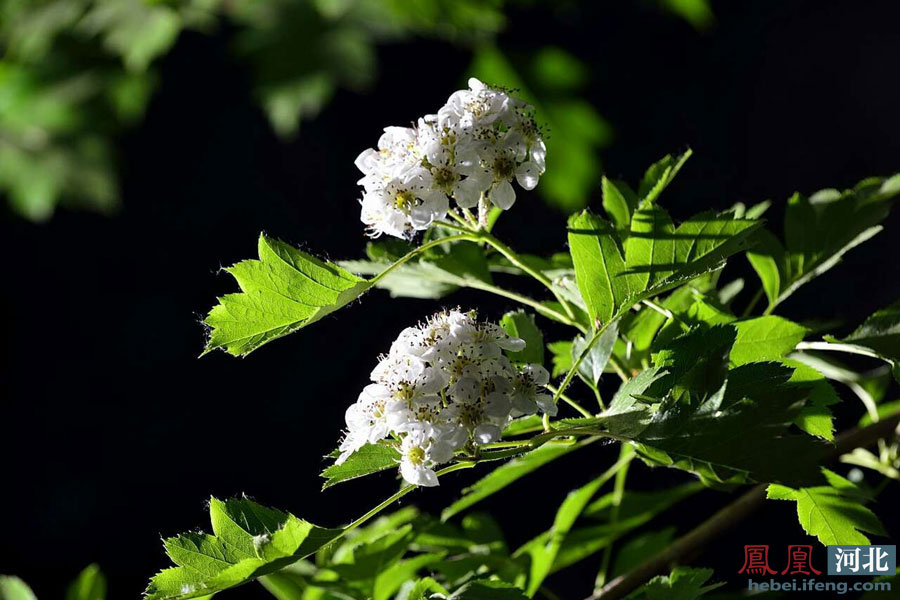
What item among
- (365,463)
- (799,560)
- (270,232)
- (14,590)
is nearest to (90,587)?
(14,590)

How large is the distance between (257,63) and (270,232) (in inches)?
28.6

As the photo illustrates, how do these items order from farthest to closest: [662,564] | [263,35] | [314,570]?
[263,35], [314,570], [662,564]

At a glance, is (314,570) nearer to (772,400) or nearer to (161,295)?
(772,400)

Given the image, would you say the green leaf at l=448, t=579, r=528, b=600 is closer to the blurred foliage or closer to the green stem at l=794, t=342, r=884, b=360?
the green stem at l=794, t=342, r=884, b=360

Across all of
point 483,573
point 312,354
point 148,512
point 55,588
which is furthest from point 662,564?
point 55,588

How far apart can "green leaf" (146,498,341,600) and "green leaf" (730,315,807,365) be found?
0.26m

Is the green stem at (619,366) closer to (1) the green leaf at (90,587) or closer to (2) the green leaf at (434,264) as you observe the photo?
(2) the green leaf at (434,264)

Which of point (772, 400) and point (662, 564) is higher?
point (772, 400)

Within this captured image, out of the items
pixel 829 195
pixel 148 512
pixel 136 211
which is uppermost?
pixel 136 211

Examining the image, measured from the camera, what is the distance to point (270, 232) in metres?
2.16

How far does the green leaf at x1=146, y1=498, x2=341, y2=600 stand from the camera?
17.6 inches

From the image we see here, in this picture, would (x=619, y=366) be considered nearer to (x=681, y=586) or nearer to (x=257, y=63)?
(x=681, y=586)

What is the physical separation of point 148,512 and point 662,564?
1.84 meters

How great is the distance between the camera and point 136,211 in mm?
2502
